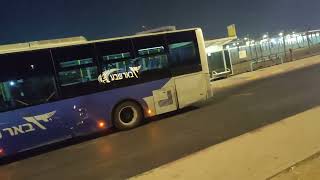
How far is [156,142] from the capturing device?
10500 mm

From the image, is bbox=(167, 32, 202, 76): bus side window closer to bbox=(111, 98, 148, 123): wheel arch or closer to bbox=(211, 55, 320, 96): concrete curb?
bbox=(111, 98, 148, 123): wheel arch

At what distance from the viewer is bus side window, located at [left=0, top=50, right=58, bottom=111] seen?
11.1 metres

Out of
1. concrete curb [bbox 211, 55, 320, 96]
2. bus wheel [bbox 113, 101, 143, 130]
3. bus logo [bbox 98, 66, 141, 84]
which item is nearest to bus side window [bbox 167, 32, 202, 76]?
bus logo [bbox 98, 66, 141, 84]

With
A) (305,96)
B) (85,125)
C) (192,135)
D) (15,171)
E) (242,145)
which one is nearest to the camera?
(242,145)

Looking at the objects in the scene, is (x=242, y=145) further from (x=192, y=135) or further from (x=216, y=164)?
(x=192, y=135)

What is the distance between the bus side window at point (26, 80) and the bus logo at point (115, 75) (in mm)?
1522

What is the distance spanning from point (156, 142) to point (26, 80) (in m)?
3.73

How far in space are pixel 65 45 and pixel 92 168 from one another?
181 inches

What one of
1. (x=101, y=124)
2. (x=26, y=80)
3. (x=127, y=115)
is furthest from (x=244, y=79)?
(x=26, y=80)

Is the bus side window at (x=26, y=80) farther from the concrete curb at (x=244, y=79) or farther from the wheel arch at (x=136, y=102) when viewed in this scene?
the concrete curb at (x=244, y=79)

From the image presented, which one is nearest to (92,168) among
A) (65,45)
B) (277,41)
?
(65,45)

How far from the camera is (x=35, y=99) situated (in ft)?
37.6

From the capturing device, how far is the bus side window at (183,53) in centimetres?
1452

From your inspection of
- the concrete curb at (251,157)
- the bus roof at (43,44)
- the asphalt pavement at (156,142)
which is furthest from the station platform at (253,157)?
the bus roof at (43,44)
